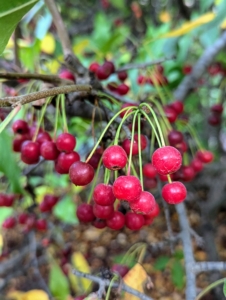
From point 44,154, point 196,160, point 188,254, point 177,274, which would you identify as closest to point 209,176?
point 177,274

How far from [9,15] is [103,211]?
377 mm

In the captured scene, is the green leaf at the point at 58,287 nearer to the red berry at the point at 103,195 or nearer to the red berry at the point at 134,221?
the red berry at the point at 134,221

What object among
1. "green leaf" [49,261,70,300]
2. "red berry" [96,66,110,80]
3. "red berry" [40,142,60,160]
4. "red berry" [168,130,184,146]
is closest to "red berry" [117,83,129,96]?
"red berry" [96,66,110,80]

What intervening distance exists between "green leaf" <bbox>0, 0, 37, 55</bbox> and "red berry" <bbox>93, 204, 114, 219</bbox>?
32 centimetres

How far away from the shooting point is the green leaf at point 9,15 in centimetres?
58

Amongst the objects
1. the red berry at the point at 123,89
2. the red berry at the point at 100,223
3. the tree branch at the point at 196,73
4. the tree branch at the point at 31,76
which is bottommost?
the red berry at the point at 100,223

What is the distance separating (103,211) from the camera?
67cm

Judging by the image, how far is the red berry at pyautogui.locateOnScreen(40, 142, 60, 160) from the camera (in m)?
0.71

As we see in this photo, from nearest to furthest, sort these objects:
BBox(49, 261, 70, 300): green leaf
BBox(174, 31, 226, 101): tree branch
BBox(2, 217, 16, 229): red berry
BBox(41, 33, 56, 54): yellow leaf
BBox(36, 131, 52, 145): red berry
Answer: BBox(36, 131, 52, 145): red berry
BBox(49, 261, 70, 300): green leaf
BBox(174, 31, 226, 101): tree branch
BBox(2, 217, 16, 229): red berry
BBox(41, 33, 56, 54): yellow leaf

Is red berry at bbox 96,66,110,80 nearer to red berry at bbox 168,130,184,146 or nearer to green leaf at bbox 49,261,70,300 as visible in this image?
red berry at bbox 168,130,184,146

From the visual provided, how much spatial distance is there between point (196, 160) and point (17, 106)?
27.2 inches

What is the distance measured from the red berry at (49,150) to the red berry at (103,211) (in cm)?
13

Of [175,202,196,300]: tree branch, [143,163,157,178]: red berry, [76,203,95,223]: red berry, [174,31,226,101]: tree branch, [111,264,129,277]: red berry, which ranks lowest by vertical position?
[111,264,129,277]: red berry

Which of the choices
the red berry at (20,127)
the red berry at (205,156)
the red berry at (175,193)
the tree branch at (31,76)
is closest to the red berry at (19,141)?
the red berry at (20,127)
